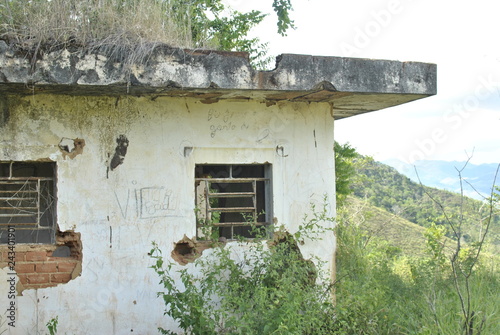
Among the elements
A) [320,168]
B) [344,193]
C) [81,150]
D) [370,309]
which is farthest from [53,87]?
[344,193]

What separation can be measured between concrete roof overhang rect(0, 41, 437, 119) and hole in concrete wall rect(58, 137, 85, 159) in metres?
0.46

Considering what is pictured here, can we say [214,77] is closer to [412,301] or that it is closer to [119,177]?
[119,177]

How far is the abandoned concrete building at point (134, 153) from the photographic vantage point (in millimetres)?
5078

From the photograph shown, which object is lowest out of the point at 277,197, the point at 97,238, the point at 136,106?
the point at 97,238

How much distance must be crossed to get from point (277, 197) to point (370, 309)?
1.50 m

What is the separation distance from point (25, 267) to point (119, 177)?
1231 mm

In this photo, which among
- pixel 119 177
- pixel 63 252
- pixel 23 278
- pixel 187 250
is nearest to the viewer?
pixel 23 278

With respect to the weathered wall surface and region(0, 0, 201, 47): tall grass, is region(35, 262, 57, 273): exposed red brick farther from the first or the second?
region(0, 0, 201, 47): tall grass

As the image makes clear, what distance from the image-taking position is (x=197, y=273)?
5.55 meters

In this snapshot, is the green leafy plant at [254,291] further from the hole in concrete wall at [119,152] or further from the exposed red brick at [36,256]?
the exposed red brick at [36,256]

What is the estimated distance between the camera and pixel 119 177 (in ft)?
17.8

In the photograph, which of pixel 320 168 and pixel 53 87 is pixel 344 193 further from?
pixel 53 87

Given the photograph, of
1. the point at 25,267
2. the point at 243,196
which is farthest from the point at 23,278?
the point at 243,196

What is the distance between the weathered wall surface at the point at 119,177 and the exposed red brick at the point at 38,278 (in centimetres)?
9
